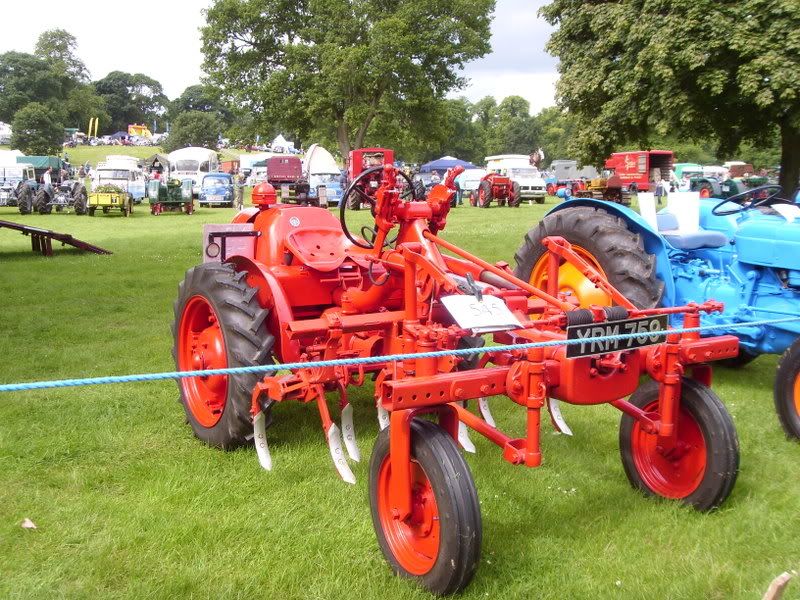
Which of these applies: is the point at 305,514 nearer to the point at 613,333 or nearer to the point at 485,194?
the point at 613,333

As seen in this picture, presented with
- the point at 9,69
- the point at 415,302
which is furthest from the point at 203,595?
the point at 9,69

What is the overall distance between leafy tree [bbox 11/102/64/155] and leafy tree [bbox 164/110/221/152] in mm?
17865

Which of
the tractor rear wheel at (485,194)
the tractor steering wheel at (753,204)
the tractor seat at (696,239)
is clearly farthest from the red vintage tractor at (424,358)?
the tractor rear wheel at (485,194)

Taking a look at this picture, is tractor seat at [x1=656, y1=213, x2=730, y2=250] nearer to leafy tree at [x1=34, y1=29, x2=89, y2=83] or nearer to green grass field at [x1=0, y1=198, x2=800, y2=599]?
green grass field at [x1=0, y1=198, x2=800, y2=599]

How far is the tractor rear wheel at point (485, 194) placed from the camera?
29.6 m

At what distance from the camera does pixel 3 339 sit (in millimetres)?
6988

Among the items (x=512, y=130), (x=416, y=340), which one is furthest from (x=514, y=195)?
(x=512, y=130)

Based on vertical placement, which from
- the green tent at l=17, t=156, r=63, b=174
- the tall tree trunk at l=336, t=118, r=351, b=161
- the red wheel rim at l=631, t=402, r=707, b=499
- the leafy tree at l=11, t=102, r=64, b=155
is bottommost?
the red wheel rim at l=631, t=402, r=707, b=499

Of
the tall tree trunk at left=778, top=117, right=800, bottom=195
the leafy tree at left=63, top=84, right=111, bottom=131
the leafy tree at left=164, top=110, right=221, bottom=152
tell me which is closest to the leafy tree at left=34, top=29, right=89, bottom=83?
the leafy tree at left=63, top=84, right=111, bottom=131

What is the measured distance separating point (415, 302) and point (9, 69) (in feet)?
287

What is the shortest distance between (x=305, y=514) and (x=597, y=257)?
3099mm

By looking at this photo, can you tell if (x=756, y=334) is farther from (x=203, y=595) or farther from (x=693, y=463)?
(x=203, y=595)

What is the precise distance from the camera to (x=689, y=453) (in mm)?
3506

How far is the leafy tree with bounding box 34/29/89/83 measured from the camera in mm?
88125
